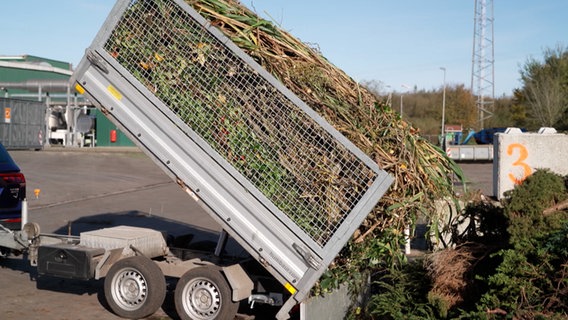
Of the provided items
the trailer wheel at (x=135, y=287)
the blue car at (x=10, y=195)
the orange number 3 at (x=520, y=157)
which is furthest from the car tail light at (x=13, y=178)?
the orange number 3 at (x=520, y=157)

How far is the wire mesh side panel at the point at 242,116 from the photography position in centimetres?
582

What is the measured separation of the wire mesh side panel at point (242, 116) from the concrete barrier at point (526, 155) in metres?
5.14

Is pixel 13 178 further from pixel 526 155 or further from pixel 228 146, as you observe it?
pixel 526 155

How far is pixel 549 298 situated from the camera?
532 centimetres

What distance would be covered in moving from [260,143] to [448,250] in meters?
2.24

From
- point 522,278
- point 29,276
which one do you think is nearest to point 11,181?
point 29,276

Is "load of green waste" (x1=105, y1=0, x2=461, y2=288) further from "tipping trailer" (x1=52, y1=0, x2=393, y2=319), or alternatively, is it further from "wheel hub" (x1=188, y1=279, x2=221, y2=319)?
"wheel hub" (x1=188, y1=279, x2=221, y2=319)

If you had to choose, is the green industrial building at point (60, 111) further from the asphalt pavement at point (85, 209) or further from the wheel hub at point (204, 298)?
the wheel hub at point (204, 298)

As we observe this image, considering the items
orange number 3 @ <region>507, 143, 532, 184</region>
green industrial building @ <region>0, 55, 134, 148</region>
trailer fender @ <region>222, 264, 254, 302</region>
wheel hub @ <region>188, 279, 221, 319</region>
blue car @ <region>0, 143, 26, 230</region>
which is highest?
green industrial building @ <region>0, 55, 134, 148</region>

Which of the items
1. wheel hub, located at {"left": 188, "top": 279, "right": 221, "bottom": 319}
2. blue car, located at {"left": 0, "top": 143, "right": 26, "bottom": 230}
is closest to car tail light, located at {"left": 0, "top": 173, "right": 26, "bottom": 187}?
blue car, located at {"left": 0, "top": 143, "right": 26, "bottom": 230}

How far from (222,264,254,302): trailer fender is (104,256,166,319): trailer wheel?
87 centimetres

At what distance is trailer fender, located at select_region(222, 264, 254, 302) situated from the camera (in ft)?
20.7

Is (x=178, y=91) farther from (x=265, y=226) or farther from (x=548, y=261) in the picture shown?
(x=548, y=261)

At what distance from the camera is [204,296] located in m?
6.54
